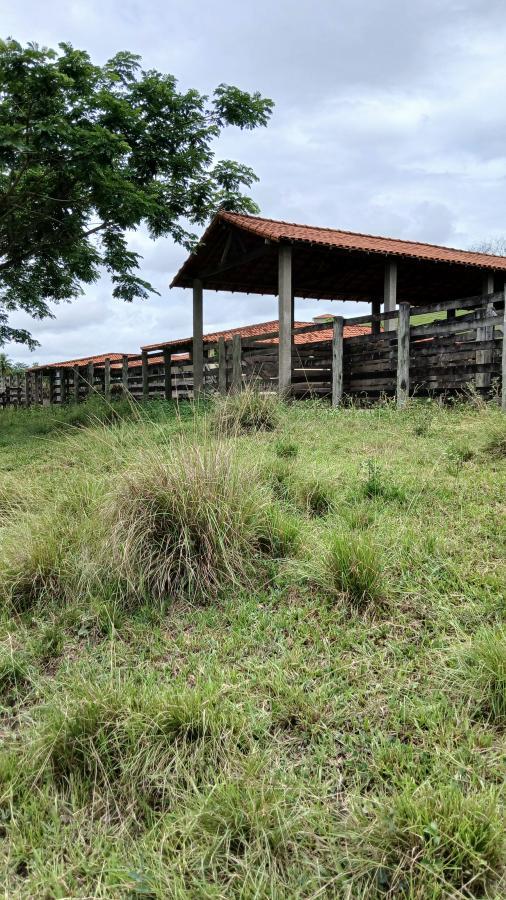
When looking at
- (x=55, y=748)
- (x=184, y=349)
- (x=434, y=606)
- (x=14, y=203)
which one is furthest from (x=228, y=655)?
(x=184, y=349)

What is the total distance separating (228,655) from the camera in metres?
2.69

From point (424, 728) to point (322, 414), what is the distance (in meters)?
6.58

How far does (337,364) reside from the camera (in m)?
11.0

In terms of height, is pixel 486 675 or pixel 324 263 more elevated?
pixel 324 263

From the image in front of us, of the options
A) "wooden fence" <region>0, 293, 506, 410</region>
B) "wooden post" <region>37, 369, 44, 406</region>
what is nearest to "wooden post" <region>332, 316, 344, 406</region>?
"wooden fence" <region>0, 293, 506, 410</region>

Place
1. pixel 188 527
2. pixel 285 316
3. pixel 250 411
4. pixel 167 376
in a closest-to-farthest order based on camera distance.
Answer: pixel 188 527 → pixel 250 411 → pixel 285 316 → pixel 167 376

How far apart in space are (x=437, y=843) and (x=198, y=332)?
14890 millimetres

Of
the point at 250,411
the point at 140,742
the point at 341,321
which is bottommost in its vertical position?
the point at 140,742

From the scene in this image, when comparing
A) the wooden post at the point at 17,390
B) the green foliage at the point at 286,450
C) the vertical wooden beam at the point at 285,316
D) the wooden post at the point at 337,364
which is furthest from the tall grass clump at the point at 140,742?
the wooden post at the point at 17,390

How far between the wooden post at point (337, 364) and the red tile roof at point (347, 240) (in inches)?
77.1

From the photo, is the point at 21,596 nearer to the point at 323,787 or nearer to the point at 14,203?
the point at 323,787

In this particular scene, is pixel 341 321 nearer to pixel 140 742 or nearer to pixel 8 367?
pixel 140 742

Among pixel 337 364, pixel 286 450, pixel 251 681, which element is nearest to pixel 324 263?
pixel 337 364

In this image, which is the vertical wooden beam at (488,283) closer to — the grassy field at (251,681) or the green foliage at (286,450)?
the green foliage at (286,450)
